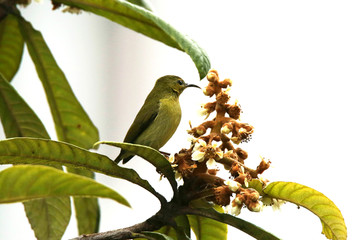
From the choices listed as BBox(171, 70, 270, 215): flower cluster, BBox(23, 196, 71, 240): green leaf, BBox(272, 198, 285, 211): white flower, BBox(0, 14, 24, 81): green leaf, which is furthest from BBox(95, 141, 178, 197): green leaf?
BBox(0, 14, 24, 81): green leaf

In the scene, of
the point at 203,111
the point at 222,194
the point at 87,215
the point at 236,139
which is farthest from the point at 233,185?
the point at 87,215

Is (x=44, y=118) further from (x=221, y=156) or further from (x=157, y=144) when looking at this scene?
(x=221, y=156)

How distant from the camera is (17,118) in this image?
1.96 metres

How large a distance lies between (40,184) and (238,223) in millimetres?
517

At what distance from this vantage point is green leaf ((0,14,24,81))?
2.27 m

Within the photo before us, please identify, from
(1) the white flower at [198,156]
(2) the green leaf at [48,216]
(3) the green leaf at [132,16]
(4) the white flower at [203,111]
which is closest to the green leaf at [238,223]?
(1) the white flower at [198,156]

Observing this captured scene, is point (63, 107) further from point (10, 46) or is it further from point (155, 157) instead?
point (155, 157)

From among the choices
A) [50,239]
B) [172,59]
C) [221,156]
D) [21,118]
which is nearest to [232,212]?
[221,156]

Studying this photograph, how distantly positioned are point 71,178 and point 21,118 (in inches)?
37.8

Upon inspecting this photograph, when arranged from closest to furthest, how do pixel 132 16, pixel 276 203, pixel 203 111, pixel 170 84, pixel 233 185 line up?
pixel 233 185 < pixel 276 203 < pixel 203 111 < pixel 132 16 < pixel 170 84

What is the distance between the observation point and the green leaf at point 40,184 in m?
1.06

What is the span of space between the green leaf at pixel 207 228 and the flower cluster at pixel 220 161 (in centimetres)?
15

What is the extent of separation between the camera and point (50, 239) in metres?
1.85

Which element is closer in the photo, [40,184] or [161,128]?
[40,184]
